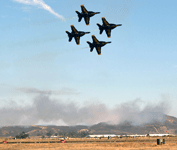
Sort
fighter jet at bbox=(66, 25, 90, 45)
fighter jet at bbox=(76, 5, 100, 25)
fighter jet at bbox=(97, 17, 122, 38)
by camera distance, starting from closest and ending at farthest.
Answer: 1. fighter jet at bbox=(76, 5, 100, 25)
2. fighter jet at bbox=(97, 17, 122, 38)
3. fighter jet at bbox=(66, 25, 90, 45)

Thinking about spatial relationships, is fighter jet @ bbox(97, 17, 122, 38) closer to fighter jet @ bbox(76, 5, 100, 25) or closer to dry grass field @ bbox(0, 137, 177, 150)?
fighter jet @ bbox(76, 5, 100, 25)

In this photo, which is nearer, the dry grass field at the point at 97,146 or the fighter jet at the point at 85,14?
the dry grass field at the point at 97,146

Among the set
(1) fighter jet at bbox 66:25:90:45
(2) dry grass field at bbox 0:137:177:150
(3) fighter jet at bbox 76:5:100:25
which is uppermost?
(3) fighter jet at bbox 76:5:100:25

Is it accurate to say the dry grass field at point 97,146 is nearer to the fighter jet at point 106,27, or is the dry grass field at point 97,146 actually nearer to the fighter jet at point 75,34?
the fighter jet at point 75,34

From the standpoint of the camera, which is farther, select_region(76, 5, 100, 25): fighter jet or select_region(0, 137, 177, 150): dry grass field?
select_region(76, 5, 100, 25): fighter jet

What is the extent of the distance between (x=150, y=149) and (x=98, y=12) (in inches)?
2009

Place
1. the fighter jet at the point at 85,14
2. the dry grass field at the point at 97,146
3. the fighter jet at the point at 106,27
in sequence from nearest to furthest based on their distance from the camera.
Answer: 1. the dry grass field at the point at 97,146
2. the fighter jet at the point at 85,14
3. the fighter jet at the point at 106,27

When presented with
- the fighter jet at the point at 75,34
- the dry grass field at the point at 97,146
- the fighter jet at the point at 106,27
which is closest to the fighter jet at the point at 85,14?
the fighter jet at the point at 106,27

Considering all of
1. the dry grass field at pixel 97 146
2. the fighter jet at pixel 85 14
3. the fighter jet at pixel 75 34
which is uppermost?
the fighter jet at pixel 85 14

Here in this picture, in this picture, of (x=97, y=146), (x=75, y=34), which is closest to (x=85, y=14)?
(x=75, y=34)

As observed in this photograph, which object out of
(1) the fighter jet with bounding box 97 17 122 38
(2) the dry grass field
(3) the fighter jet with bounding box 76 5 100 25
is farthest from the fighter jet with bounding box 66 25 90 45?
(2) the dry grass field

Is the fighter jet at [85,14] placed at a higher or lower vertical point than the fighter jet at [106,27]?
higher

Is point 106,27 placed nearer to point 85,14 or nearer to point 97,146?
point 85,14

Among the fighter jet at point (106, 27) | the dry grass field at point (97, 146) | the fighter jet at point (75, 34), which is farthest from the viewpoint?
the fighter jet at point (75, 34)
